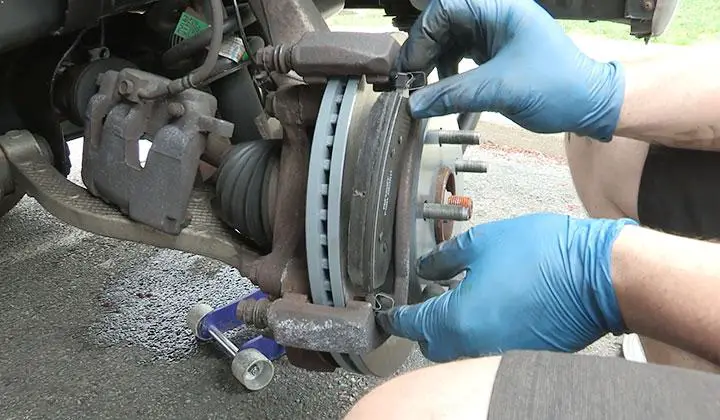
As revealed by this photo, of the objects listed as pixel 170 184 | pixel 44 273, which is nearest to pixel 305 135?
pixel 170 184

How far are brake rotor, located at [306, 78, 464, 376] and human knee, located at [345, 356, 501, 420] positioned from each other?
0.21 metres

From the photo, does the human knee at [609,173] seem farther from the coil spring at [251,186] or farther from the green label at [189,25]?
the green label at [189,25]

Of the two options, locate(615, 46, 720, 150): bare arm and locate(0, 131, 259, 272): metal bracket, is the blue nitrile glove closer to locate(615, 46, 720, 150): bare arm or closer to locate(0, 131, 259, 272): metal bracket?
locate(615, 46, 720, 150): bare arm

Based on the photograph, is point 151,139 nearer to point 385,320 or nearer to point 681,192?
point 385,320

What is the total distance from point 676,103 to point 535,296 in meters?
0.36

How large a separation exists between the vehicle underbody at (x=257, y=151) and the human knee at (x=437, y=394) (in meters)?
0.21

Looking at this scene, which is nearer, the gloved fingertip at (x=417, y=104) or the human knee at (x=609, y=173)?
the gloved fingertip at (x=417, y=104)

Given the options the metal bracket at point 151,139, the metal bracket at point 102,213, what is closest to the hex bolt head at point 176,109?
the metal bracket at point 151,139

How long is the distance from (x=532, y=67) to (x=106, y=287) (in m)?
1.12

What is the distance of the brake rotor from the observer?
0.78m

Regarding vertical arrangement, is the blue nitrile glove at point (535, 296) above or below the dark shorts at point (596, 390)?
below

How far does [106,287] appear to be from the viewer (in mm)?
1587

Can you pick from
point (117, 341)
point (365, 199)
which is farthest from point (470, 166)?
point (117, 341)

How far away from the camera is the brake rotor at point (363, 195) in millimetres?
783
